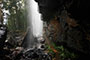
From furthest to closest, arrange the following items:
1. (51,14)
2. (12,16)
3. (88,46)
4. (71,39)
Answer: (12,16)
(51,14)
(71,39)
(88,46)

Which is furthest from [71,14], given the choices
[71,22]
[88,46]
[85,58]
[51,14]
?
[51,14]

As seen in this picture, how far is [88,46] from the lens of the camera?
9.02 metres

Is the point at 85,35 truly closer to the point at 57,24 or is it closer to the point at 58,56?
the point at 58,56

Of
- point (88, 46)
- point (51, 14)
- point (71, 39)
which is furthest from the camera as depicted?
point (51, 14)

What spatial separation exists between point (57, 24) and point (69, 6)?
440cm

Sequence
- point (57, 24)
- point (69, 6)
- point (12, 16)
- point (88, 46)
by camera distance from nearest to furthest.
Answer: point (88, 46) → point (69, 6) → point (57, 24) → point (12, 16)

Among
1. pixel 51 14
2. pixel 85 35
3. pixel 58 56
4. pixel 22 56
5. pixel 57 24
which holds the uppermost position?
pixel 51 14

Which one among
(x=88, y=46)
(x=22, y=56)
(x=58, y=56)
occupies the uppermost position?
(x=88, y=46)

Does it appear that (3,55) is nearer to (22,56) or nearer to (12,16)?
(22,56)

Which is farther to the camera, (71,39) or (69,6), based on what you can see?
(71,39)

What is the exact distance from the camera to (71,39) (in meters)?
10.5

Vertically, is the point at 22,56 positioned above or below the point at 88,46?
below

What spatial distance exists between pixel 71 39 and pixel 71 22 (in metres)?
1.56

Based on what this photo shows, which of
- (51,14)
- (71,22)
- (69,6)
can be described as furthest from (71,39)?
(51,14)
